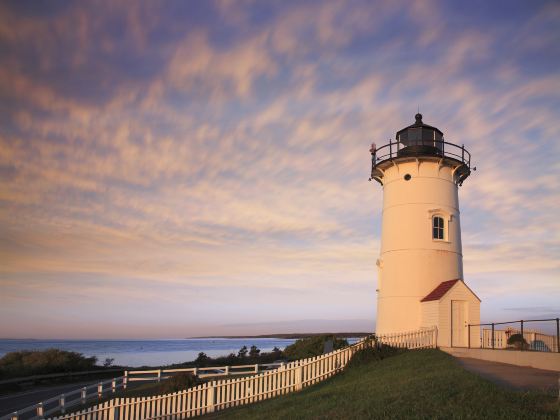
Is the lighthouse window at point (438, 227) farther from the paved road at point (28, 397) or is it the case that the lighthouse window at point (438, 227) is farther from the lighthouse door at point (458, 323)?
the paved road at point (28, 397)

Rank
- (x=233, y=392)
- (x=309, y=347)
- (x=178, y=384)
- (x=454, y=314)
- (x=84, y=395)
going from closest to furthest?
(x=233, y=392) < (x=84, y=395) < (x=178, y=384) < (x=454, y=314) < (x=309, y=347)

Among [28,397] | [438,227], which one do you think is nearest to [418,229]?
[438,227]

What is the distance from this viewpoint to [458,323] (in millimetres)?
19406

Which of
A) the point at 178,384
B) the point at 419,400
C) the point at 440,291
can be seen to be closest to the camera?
the point at 419,400

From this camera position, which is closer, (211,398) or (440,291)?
(211,398)

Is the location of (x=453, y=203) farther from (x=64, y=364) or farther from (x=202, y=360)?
(x=64, y=364)

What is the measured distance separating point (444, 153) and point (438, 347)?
28.3 feet

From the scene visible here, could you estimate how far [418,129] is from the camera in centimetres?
2253

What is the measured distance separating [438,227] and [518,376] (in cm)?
A: 1034

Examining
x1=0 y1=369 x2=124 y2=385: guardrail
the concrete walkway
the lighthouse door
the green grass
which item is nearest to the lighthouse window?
the lighthouse door

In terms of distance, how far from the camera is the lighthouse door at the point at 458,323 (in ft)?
63.2

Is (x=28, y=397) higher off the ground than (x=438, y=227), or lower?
lower

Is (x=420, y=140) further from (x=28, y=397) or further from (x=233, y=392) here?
(x=28, y=397)

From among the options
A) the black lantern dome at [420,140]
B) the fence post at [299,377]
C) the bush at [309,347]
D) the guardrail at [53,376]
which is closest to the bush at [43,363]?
the guardrail at [53,376]
